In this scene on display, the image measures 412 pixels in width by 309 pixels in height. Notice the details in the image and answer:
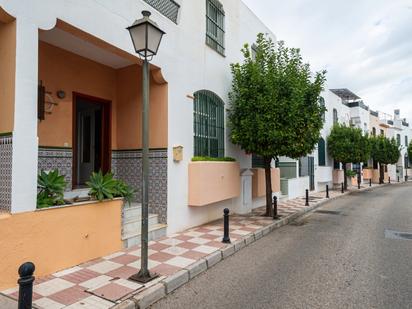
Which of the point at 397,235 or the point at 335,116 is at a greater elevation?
the point at 335,116

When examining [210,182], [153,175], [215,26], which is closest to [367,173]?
[215,26]

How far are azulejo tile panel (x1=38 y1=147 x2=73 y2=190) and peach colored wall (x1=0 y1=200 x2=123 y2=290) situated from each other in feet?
6.19

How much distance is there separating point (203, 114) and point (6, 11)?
5545 mm

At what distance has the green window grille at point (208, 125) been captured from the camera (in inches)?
338

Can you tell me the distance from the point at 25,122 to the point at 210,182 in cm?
487

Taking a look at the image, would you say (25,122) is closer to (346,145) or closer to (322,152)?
(346,145)

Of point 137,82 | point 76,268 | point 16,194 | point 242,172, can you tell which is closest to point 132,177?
point 137,82

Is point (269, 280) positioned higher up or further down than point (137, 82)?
further down

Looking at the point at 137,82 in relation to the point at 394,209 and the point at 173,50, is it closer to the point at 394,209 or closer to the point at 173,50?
the point at 173,50

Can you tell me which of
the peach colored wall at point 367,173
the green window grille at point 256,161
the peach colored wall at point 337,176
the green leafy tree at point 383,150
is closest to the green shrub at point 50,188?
the green window grille at point 256,161

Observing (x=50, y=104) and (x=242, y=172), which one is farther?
(x=242, y=172)

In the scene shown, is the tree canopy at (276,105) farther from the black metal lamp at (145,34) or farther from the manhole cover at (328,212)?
the black metal lamp at (145,34)

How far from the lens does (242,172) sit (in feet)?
33.8

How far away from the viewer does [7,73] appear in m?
4.35
